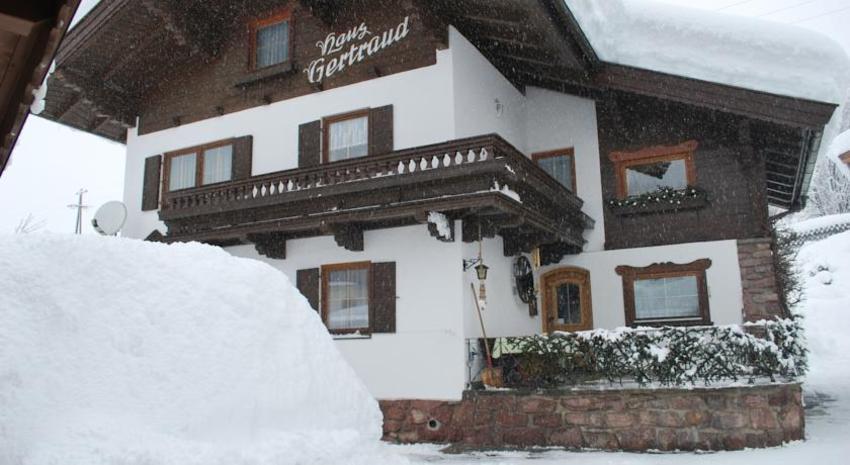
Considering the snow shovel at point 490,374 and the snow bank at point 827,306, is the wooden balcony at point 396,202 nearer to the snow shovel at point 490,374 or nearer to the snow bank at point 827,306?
the snow shovel at point 490,374

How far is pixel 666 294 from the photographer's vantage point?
44.2 ft

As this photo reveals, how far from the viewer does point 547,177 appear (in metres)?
12.7

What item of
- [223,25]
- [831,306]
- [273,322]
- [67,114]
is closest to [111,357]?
[273,322]

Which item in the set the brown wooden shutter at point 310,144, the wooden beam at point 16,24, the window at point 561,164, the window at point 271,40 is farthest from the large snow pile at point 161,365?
the window at point 271,40

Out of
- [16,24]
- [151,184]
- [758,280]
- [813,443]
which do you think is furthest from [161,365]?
[151,184]

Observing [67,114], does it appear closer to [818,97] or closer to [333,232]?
[333,232]

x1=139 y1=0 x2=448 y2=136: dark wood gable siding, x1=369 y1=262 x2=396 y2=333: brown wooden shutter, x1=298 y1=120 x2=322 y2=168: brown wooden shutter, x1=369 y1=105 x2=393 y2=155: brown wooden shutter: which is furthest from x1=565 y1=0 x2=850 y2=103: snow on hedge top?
x1=369 y1=262 x2=396 y2=333: brown wooden shutter

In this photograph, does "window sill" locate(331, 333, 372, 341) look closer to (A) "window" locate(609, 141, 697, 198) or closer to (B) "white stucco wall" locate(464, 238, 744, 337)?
(B) "white stucco wall" locate(464, 238, 744, 337)

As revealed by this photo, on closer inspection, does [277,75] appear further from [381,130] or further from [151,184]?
[151,184]

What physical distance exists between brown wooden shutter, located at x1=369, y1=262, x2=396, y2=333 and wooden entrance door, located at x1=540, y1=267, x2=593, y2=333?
13.0ft

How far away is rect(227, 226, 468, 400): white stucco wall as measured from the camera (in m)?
11.5

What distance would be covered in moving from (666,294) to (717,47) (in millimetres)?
4866

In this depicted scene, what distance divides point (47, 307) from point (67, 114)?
609 inches

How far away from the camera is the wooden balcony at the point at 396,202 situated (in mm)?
11078
